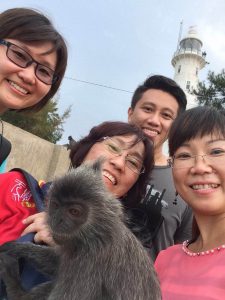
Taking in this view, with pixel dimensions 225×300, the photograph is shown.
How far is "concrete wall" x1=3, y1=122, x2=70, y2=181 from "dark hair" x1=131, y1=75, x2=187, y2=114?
6418 mm

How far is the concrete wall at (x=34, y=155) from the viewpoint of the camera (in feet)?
37.9

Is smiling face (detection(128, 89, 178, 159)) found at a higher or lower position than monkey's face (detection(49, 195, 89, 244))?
higher

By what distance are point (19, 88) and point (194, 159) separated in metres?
1.49

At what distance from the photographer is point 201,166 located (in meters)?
2.85

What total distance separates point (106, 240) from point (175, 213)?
4.88 ft

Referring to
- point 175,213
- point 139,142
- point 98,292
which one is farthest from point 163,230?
point 98,292

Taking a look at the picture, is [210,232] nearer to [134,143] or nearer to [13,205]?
[134,143]

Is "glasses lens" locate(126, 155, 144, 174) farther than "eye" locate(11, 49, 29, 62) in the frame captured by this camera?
Yes

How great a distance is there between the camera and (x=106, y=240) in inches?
109

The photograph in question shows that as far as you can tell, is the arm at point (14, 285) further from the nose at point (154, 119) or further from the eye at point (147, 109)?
the eye at point (147, 109)

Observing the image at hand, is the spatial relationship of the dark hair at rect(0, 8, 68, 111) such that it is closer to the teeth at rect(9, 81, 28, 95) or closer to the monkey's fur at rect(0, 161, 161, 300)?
the teeth at rect(9, 81, 28, 95)

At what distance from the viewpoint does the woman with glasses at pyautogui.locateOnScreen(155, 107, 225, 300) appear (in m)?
2.71

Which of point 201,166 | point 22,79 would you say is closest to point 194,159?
point 201,166

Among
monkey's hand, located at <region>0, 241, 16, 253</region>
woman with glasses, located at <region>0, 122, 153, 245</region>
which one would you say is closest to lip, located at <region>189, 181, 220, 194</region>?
woman with glasses, located at <region>0, 122, 153, 245</region>
